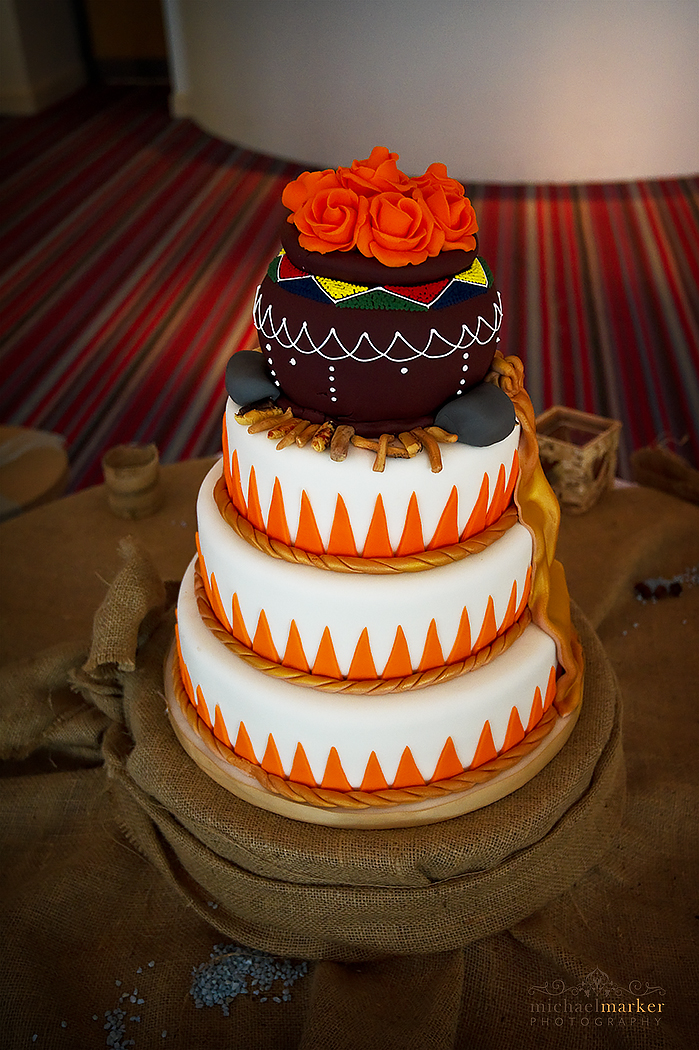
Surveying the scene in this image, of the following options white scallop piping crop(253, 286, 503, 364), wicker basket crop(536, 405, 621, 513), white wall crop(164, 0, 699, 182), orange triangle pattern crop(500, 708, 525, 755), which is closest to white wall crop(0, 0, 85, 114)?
white wall crop(164, 0, 699, 182)

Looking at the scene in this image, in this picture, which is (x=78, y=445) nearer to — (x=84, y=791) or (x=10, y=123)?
(x=84, y=791)

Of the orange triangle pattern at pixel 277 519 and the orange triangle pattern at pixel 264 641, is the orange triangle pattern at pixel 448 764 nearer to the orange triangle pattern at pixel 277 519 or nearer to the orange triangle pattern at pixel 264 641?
the orange triangle pattern at pixel 264 641

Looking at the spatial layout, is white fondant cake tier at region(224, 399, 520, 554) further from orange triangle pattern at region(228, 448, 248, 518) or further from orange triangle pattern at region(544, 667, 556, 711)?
orange triangle pattern at region(544, 667, 556, 711)

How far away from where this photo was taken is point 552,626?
160 cm

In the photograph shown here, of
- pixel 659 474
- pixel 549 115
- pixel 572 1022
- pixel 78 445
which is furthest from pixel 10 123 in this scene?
pixel 572 1022

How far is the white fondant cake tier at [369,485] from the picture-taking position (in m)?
1.34

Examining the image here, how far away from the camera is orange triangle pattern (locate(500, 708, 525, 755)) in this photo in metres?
1.54

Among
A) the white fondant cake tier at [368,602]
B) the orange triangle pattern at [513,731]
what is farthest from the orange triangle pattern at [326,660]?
the orange triangle pattern at [513,731]

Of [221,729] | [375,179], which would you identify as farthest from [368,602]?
[375,179]

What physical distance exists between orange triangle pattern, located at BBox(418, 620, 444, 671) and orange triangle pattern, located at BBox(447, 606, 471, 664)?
0.9 inches

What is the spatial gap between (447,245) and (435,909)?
107 cm

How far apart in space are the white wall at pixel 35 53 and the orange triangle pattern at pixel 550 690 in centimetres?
787

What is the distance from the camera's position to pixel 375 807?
1.49 meters

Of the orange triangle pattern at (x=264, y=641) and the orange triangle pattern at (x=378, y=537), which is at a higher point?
the orange triangle pattern at (x=378, y=537)
